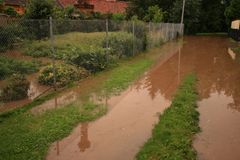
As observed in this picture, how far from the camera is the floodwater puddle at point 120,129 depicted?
17.6 feet

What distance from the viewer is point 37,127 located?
247 inches

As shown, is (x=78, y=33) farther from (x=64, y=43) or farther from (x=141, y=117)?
(x=141, y=117)

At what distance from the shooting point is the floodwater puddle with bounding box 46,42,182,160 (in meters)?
5.37

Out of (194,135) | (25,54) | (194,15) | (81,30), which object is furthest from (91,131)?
(194,15)

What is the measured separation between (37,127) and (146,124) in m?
2.38

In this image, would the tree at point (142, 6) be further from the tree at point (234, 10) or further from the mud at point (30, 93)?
the mud at point (30, 93)

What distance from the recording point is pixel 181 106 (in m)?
7.87

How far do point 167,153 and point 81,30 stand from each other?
9.49 meters

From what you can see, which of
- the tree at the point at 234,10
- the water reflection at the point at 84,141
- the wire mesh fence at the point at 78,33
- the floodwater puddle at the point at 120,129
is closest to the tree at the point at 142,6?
the tree at the point at 234,10

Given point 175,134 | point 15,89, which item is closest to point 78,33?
point 15,89

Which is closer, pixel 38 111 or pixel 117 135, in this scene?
pixel 117 135

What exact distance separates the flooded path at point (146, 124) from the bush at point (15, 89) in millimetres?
2390

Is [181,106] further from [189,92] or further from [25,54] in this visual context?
[25,54]

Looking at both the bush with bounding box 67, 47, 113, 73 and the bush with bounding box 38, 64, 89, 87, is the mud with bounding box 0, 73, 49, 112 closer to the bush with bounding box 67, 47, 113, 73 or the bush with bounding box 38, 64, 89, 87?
the bush with bounding box 38, 64, 89, 87
